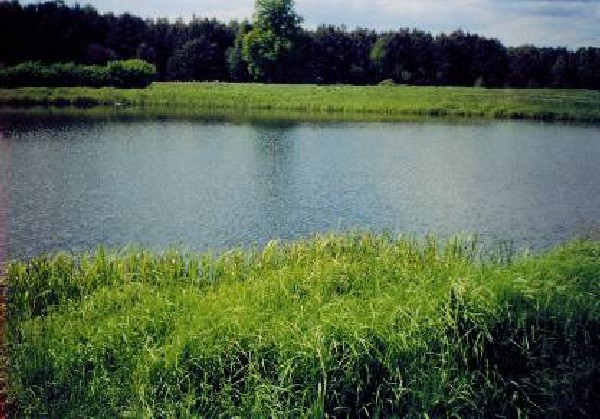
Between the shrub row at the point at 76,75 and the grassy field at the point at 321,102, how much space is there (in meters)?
1.53

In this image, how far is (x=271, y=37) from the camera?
11088 cm

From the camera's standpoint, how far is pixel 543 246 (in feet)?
70.8

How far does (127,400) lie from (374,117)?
2890 inches

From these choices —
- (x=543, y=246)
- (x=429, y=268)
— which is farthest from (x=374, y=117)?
(x=429, y=268)

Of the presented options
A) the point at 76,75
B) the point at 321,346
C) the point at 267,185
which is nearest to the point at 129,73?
the point at 76,75

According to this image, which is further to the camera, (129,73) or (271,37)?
(271,37)

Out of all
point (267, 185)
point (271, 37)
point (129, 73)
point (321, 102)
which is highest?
point (271, 37)

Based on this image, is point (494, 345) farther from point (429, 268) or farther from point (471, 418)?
point (429, 268)

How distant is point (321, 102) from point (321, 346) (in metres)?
79.9

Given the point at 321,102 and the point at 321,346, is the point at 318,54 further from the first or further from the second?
the point at 321,346

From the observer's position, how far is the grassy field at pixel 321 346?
866 centimetres

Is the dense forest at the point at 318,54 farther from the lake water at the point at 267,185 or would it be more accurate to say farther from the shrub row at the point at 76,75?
the lake water at the point at 267,185

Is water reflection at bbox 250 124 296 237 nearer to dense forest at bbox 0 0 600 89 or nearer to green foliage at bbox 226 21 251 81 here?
dense forest at bbox 0 0 600 89

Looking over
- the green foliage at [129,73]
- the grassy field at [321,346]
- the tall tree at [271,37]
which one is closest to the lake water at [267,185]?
the grassy field at [321,346]
